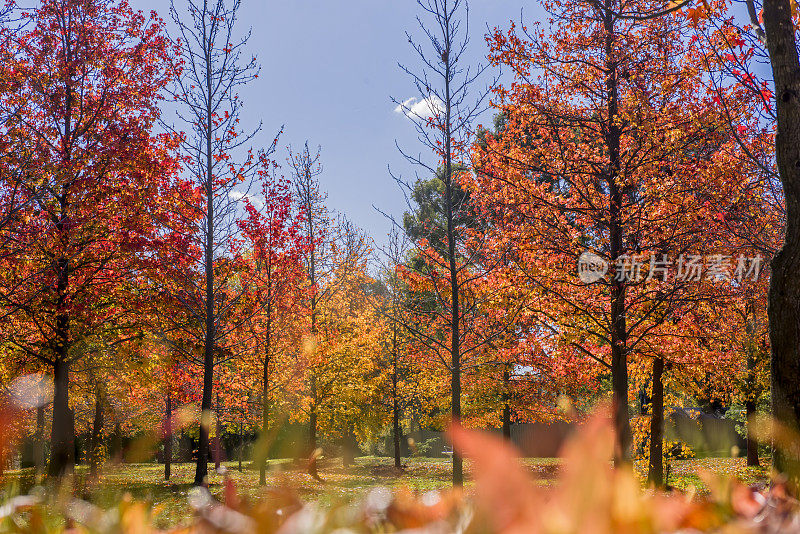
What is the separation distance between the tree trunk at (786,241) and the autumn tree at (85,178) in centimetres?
978

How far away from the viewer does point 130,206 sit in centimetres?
1052

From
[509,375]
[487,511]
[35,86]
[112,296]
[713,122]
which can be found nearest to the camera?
[487,511]

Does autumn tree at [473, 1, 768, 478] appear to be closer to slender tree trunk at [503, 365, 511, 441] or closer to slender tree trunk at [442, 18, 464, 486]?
slender tree trunk at [442, 18, 464, 486]

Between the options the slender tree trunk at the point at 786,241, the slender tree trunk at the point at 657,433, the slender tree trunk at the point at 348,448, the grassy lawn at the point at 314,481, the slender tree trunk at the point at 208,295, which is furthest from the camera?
the slender tree trunk at the point at 348,448

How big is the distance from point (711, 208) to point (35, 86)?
11.4m

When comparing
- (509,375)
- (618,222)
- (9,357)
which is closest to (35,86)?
(9,357)

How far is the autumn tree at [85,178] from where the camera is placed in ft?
32.8

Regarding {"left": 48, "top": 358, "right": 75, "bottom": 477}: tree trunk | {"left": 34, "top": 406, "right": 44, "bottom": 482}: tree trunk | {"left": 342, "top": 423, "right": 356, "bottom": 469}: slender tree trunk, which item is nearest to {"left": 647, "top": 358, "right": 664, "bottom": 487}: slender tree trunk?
{"left": 48, "top": 358, "right": 75, "bottom": 477}: tree trunk

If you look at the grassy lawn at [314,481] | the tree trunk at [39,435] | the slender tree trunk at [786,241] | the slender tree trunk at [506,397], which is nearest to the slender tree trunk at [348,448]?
the grassy lawn at [314,481]

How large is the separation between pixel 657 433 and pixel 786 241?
810cm

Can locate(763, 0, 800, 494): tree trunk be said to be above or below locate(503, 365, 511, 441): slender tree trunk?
above

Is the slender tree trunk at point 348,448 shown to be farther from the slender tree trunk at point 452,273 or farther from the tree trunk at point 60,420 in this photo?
the slender tree trunk at point 452,273

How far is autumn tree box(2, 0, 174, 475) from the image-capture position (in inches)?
393

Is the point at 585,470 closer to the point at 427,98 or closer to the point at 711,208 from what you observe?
the point at 711,208
